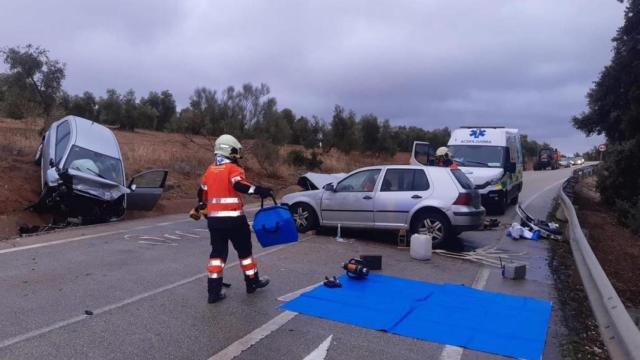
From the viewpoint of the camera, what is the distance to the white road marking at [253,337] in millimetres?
4273

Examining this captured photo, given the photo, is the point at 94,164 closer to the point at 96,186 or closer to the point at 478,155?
the point at 96,186

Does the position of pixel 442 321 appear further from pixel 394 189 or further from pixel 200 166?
pixel 200 166

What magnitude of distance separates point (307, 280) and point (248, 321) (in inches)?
72.0

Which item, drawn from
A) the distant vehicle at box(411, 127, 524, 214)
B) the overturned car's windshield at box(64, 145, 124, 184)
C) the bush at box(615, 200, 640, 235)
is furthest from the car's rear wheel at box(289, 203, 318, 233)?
the bush at box(615, 200, 640, 235)

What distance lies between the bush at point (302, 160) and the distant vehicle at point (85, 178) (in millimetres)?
15564

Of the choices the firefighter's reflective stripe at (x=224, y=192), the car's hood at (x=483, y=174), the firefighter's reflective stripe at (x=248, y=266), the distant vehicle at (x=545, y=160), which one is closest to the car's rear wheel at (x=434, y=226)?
the firefighter's reflective stripe at (x=248, y=266)

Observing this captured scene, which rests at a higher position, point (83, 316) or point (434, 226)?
point (434, 226)

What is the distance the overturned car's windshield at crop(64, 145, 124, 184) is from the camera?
11.2 metres

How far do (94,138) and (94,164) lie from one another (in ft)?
3.87

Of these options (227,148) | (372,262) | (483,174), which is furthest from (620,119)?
(227,148)

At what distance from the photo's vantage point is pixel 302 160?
2870 cm

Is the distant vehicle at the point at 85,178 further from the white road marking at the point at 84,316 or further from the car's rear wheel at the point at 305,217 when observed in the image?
the white road marking at the point at 84,316

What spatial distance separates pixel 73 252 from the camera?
26.9ft

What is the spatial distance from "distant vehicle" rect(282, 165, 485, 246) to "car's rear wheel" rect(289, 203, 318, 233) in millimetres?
69
